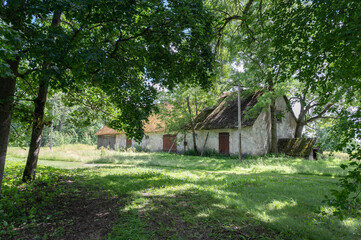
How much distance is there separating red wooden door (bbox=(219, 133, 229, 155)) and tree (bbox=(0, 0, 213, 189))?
14.7 meters

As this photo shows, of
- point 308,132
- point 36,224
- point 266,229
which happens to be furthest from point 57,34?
point 308,132

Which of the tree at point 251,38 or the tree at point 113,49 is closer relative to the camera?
the tree at point 113,49

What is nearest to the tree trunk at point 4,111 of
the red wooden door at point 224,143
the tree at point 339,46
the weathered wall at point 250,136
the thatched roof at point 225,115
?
the tree at point 339,46

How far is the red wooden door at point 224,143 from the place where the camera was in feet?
67.7

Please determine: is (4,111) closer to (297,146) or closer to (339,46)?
(339,46)

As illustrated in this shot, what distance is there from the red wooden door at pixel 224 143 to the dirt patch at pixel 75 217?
613 inches

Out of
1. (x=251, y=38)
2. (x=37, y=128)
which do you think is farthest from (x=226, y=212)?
(x=37, y=128)

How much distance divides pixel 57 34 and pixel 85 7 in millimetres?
725

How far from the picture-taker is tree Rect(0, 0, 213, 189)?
13.3 feet

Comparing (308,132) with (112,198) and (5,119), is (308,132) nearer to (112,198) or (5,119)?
(112,198)

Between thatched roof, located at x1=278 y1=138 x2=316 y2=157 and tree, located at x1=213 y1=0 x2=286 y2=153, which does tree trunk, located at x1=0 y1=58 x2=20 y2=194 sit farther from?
thatched roof, located at x1=278 y1=138 x2=316 y2=157

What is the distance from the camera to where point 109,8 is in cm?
431

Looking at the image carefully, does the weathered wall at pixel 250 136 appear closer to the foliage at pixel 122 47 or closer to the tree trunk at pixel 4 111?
the foliage at pixel 122 47

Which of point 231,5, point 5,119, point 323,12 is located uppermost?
point 231,5
